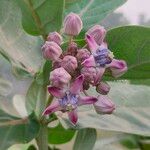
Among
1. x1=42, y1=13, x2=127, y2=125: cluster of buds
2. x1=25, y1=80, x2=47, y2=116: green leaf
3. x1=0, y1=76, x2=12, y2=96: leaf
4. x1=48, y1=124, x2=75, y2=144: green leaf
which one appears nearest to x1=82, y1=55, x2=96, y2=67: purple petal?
x1=42, y1=13, x2=127, y2=125: cluster of buds

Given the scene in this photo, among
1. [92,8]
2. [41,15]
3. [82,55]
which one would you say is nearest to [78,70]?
[82,55]

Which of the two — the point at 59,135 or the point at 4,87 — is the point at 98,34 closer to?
the point at 4,87

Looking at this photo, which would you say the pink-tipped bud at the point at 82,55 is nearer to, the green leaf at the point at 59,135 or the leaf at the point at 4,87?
the leaf at the point at 4,87

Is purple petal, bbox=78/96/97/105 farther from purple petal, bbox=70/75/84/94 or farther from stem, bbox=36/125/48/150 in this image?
stem, bbox=36/125/48/150

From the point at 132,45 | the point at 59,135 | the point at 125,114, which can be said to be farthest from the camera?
the point at 59,135

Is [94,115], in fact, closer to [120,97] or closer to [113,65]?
[120,97]
